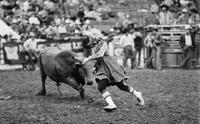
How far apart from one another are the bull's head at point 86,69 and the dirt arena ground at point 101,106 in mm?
525

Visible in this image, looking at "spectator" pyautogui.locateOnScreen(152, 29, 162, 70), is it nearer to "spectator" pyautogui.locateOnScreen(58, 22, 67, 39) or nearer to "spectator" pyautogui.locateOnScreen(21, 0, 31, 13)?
"spectator" pyautogui.locateOnScreen(58, 22, 67, 39)

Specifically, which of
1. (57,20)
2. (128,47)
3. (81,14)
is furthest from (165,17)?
(57,20)

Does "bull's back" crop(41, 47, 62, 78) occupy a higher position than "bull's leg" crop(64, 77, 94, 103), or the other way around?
"bull's back" crop(41, 47, 62, 78)

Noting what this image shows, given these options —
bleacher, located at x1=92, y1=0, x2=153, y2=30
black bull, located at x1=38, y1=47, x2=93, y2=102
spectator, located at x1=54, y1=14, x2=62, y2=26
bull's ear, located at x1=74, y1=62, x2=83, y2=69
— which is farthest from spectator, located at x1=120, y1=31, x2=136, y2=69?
bull's ear, located at x1=74, y1=62, x2=83, y2=69

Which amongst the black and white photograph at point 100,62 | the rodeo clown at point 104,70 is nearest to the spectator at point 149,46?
the black and white photograph at point 100,62

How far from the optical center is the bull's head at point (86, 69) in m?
9.08

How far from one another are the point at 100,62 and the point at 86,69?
90 cm

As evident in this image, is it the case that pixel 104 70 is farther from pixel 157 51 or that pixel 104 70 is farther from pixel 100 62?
pixel 157 51

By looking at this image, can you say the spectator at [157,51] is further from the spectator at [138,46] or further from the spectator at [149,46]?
the spectator at [138,46]

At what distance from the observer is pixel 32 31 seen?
65.4ft

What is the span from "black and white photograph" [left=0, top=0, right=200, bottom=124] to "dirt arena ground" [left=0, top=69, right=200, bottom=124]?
0.05 ft

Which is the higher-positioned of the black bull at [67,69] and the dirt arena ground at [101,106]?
the black bull at [67,69]

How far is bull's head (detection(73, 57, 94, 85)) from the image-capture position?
9081 mm

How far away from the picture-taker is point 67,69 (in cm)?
966
